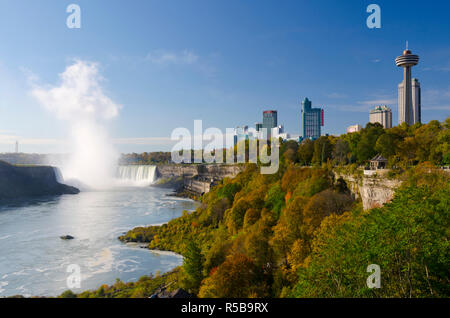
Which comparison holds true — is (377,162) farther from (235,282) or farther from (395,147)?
(235,282)

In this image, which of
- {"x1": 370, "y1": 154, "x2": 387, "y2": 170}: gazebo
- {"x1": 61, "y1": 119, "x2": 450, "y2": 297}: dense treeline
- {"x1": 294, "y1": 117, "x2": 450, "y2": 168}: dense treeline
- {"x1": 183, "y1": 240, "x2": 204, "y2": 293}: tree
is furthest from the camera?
{"x1": 294, "y1": 117, "x2": 450, "y2": 168}: dense treeline

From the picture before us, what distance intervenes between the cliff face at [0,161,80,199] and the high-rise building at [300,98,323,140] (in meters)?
98.6

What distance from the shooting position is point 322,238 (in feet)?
30.4

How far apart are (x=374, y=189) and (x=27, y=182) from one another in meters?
49.4

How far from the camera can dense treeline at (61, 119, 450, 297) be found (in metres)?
5.15

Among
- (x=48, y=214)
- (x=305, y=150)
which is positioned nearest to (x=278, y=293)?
(x=305, y=150)

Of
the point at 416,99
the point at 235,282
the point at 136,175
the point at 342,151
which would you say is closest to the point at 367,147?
the point at 342,151

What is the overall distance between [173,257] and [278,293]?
9009 mm

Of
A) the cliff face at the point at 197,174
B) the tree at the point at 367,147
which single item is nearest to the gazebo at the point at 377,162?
the tree at the point at 367,147

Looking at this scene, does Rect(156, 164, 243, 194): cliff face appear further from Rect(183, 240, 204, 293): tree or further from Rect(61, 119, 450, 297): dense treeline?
Rect(183, 240, 204, 293): tree

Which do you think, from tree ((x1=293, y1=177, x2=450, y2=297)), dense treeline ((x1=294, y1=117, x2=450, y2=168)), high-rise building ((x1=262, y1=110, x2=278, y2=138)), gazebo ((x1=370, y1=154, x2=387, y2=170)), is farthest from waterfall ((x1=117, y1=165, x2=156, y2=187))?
high-rise building ((x1=262, y1=110, x2=278, y2=138))

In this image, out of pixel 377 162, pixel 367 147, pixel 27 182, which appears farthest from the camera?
pixel 27 182

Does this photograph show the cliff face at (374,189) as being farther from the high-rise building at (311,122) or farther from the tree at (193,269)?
the high-rise building at (311,122)
